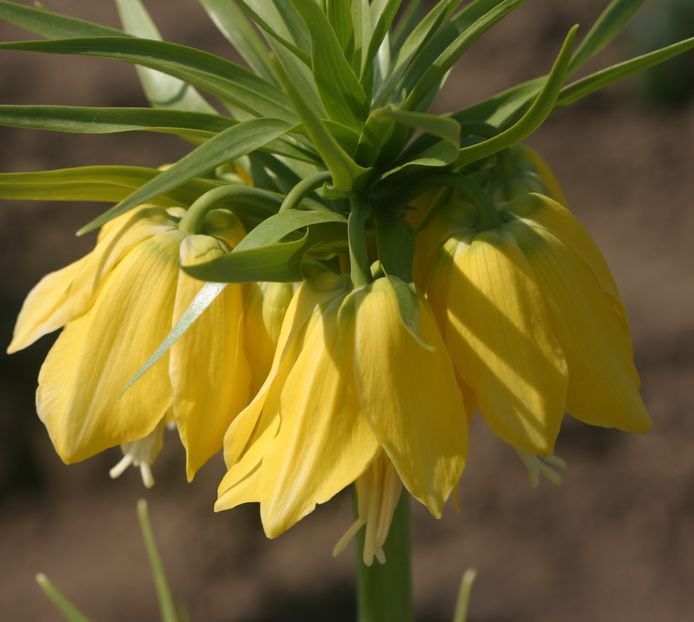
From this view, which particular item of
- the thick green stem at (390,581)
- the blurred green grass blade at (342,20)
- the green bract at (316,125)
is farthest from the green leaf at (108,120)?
the thick green stem at (390,581)

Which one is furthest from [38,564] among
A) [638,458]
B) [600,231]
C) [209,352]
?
[209,352]

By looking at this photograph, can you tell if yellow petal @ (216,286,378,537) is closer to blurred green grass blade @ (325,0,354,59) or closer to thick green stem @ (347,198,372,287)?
thick green stem @ (347,198,372,287)

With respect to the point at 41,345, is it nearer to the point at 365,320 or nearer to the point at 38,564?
the point at 38,564

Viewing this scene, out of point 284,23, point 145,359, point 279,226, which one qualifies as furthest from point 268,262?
point 284,23

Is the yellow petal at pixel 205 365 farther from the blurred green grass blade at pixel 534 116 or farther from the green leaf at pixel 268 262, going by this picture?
the blurred green grass blade at pixel 534 116

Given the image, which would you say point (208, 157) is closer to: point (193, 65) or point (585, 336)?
point (193, 65)

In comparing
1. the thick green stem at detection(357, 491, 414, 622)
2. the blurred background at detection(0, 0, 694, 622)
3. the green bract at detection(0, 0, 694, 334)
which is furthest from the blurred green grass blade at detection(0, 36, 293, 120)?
the blurred background at detection(0, 0, 694, 622)
